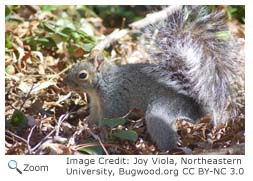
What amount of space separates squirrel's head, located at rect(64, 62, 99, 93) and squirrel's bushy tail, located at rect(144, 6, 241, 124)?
1.21 feet

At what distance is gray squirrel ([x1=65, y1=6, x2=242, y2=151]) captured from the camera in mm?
3074

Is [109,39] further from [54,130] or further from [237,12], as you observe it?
[54,130]

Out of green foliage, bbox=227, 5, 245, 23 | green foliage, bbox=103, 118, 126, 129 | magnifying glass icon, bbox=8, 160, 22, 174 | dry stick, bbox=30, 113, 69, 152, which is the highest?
green foliage, bbox=227, 5, 245, 23

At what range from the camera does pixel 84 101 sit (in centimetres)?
366

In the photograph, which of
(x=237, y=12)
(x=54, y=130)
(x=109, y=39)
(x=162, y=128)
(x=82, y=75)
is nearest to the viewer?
(x=162, y=128)

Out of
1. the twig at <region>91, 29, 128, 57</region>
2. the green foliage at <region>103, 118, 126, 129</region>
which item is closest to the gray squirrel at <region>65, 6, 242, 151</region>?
the green foliage at <region>103, 118, 126, 129</region>

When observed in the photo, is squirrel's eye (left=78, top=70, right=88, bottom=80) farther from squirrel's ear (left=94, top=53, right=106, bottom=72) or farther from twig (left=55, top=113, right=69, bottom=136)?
twig (left=55, top=113, right=69, bottom=136)

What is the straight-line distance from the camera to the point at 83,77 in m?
3.39

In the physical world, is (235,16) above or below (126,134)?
above

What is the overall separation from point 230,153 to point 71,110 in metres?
1.13

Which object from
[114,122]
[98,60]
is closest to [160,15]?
[98,60]

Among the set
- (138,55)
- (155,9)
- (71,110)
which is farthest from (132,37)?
(71,110)

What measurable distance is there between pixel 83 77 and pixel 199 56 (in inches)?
27.3
